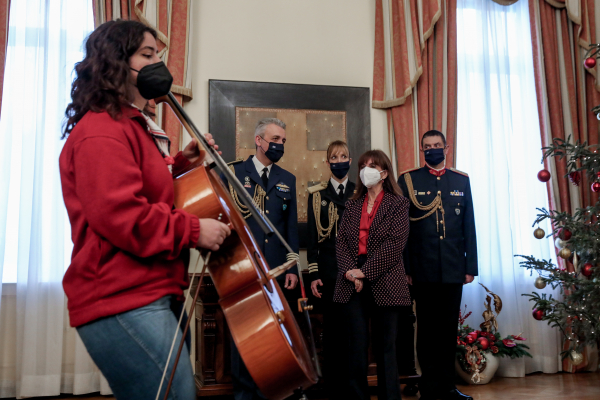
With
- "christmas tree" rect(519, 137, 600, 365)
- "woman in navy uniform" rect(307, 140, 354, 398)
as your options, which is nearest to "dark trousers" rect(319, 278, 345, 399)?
"woman in navy uniform" rect(307, 140, 354, 398)

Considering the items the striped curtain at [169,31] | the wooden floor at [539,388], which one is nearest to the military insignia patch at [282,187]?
the striped curtain at [169,31]

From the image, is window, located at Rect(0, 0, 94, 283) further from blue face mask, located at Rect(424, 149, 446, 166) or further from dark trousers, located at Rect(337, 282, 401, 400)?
blue face mask, located at Rect(424, 149, 446, 166)

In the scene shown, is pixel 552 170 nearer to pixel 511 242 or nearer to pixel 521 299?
pixel 511 242

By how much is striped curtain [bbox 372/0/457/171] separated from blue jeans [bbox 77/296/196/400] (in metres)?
2.96

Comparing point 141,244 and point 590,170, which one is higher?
point 590,170

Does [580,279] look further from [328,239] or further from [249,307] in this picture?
[249,307]

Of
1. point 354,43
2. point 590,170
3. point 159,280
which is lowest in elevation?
point 159,280

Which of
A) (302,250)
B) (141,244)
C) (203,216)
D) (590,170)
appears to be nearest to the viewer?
(141,244)

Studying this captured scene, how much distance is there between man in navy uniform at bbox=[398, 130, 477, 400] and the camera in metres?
3.11

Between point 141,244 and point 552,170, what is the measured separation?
3751 mm

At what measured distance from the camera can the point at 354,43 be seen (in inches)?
158

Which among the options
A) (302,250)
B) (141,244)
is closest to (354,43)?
(302,250)

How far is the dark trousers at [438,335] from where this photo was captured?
310 centimetres

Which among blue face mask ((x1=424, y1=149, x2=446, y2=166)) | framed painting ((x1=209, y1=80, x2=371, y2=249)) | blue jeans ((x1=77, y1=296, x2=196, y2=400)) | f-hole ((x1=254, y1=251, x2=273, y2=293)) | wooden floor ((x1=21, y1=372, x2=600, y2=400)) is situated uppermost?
framed painting ((x1=209, y1=80, x2=371, y2=249))
